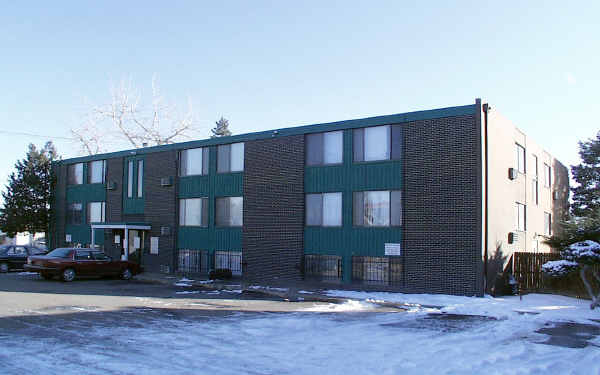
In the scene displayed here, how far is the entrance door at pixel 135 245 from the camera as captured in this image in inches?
1174

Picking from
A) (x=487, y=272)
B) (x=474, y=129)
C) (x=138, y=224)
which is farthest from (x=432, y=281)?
(x=138, y=224)

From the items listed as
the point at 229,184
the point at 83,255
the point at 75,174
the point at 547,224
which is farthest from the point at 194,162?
the point at 547,224

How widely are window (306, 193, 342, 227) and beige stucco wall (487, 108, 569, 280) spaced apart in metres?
6.00

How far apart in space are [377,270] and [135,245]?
15.1 meters

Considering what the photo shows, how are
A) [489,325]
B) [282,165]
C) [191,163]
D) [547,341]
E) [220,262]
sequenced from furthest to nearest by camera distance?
[191,163], [220,262], [282,165], [489,325], [547,341]

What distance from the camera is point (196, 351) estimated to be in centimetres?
945

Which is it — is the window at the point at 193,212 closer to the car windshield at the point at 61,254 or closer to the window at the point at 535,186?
the car windshield at the point at 61,254

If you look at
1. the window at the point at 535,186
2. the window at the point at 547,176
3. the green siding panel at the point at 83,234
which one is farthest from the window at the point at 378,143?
the green siding panel at the point at 83,234

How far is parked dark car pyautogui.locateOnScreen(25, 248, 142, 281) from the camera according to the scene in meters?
22.7

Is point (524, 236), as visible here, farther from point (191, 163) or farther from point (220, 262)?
point (191, 163)

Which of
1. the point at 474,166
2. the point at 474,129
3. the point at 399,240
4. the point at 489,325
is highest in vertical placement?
the point at 474,129

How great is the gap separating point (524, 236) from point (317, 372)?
1857 centimetres

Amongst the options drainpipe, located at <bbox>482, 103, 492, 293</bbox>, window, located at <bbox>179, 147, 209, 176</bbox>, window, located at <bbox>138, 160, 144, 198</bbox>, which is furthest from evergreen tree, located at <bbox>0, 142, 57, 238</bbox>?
drainpipe, located at <bbox>482, 103, 492, 293</bbox>

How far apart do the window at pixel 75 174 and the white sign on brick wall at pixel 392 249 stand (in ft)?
73.0
